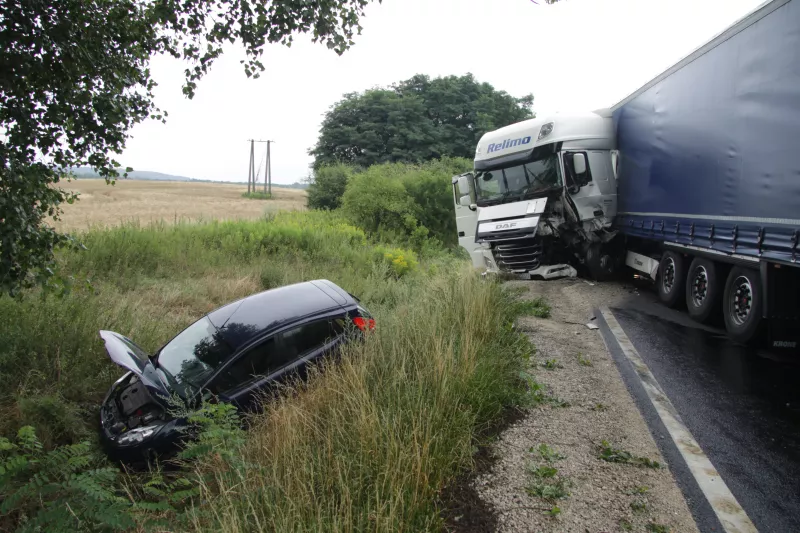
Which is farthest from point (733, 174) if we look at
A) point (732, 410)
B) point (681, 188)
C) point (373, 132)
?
point (373, 132)

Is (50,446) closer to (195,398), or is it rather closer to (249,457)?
(195,398)

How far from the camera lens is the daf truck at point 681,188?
5.73 metres

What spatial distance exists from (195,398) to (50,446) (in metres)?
1.98

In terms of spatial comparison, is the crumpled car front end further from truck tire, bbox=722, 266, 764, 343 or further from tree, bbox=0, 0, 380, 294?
truck tire, bbox=722, 266, 764, 343

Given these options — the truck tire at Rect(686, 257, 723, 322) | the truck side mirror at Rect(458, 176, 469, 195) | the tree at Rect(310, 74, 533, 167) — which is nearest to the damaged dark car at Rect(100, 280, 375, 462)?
the truck tire at Rect(686, 257, 723, 322)

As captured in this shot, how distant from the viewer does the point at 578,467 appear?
3375mm

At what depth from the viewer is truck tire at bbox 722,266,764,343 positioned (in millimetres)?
6309

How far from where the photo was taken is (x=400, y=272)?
17.3 metres

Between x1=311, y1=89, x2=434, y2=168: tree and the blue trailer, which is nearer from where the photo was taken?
the blue trailer

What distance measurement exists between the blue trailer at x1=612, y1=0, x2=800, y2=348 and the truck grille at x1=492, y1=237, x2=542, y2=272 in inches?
93.1

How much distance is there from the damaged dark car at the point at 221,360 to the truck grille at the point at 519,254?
5901 millimetres

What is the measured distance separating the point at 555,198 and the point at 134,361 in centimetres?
897

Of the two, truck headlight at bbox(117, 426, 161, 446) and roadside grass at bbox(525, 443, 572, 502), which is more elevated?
roadside grass at bbox(525, 443, 572, 502)

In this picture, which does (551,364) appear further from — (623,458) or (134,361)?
(134,361)
